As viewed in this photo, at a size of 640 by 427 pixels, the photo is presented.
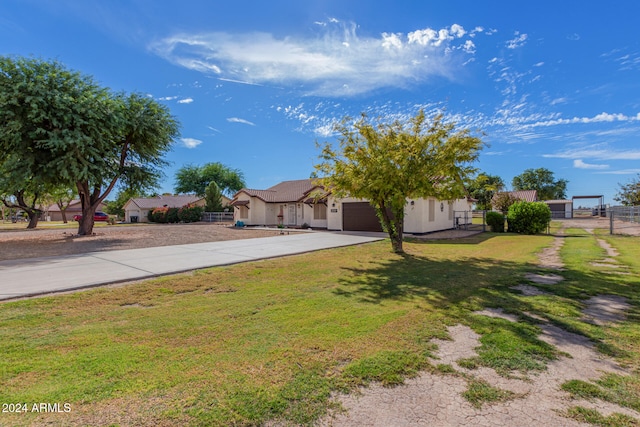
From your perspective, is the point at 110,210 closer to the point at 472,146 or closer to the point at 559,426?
the point at 472,146

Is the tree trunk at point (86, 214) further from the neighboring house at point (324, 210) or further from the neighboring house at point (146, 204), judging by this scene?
the neighboring house at point (146, 204)

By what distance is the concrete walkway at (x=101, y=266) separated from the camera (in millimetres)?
6188

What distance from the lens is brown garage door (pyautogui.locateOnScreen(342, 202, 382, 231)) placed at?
2020 centimetres

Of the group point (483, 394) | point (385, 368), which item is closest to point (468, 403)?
point (483, 394)

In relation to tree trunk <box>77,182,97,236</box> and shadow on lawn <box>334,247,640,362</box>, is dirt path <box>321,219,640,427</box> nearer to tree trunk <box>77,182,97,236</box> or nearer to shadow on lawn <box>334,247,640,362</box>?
shadow on lawn <box>334,247,640,362</box>

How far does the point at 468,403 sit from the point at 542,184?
7587 cm

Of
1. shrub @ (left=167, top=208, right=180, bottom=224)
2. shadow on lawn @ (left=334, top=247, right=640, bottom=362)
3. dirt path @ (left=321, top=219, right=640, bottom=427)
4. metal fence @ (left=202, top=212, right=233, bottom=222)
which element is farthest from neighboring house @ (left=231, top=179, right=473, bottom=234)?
shrub @ (left=167, top=208, right=180, bottom=224)

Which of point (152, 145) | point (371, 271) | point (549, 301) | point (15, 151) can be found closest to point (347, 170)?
point (371, 271)

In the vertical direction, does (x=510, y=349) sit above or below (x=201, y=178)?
below

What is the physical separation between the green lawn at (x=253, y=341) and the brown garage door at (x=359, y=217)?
13.3 m

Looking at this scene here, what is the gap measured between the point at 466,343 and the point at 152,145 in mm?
20130

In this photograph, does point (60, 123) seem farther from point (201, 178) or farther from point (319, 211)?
point (201, 178)

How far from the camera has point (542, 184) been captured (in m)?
62.4

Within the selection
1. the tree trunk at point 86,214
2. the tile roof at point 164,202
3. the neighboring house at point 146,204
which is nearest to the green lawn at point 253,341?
the tree trunk at point 86,214
